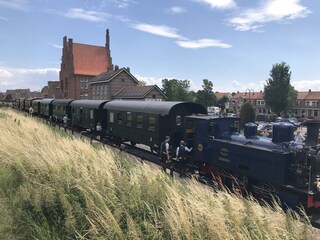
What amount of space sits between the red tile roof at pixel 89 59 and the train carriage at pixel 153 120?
65.7 metres

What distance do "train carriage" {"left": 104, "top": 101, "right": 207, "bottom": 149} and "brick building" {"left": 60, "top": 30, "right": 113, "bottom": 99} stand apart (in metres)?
64.2

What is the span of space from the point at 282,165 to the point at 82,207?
6.86 metres

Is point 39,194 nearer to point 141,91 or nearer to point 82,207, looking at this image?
point 82,207

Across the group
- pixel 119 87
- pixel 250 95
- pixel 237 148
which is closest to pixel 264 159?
pixel 237 148

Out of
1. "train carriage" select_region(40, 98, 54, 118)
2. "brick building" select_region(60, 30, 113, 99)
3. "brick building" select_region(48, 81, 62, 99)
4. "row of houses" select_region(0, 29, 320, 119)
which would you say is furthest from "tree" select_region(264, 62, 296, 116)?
"brick building" select_region(48, 81, 62, 99)

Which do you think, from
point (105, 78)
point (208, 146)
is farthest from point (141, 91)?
point (208, 146)

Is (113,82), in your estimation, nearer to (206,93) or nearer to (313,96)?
(206,93)

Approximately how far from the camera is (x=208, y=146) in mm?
13156

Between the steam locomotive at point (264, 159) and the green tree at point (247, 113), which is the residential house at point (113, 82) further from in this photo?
the steam locomotive at point (264, 159)

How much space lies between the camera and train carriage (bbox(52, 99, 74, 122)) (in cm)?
3475

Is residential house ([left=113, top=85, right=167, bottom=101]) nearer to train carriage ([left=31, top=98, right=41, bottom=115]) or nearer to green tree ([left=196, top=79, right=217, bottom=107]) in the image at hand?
train carriage ([left=31, top=98, right=41, bottom=115])

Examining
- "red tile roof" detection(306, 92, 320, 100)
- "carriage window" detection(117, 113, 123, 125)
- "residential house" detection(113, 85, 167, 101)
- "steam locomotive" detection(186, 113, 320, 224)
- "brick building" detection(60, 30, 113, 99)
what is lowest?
"steam locomotive" detection(186, 113, 320, 224)

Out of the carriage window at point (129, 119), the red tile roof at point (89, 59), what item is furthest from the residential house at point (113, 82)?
the carriage window at point (129, 119)

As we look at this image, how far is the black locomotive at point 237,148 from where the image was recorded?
958 cm
